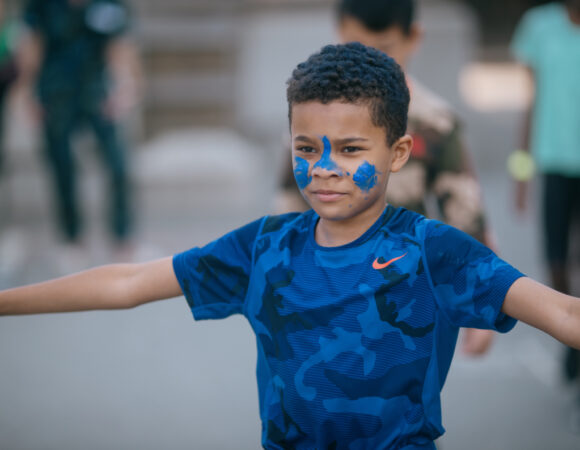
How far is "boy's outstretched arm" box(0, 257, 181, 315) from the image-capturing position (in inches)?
73.7

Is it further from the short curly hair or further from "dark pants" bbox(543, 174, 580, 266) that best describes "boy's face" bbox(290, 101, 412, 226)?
"dark pants" bbox(543, 174, 580, 266)

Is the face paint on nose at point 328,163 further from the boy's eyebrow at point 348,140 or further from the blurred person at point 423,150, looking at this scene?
the blurred person at point 423,150

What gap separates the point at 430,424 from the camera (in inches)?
67.9

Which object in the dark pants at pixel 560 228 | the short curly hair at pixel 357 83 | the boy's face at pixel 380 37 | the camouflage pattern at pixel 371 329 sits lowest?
the dark pants at pixel 560 228

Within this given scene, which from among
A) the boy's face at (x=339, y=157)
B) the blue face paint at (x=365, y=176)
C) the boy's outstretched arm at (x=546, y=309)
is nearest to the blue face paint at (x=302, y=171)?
the boy's face at (x=339, y=157)

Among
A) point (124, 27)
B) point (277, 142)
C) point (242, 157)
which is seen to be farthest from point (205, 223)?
point (277, 142)

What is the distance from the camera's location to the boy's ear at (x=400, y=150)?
1.81 meters

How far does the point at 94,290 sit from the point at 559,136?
2.79 metres

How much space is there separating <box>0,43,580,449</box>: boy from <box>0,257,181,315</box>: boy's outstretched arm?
9.7 inches

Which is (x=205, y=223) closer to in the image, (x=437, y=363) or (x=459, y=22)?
(x=459, y=22)

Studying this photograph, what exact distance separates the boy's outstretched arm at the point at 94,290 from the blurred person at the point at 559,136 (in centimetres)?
254

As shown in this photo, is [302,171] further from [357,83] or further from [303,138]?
[357,83]

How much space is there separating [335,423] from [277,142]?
835 cm

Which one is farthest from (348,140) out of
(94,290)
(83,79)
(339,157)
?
(83,79)
